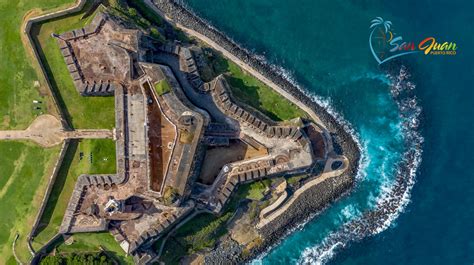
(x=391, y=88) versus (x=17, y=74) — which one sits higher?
(x=391, y=88)

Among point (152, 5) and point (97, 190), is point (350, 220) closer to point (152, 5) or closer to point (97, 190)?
point (97, 190)

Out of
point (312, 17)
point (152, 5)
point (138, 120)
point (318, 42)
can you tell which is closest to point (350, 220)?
point (318, 42)

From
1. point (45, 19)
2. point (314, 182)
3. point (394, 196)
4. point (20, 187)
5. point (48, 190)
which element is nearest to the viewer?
point (45, 19)

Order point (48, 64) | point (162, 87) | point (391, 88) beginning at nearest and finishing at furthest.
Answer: point (162, 87)
point (48, 64)
point (391, 88)

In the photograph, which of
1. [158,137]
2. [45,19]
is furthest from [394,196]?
[45,19]

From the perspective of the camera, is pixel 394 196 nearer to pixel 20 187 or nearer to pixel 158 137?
pixel 158 137

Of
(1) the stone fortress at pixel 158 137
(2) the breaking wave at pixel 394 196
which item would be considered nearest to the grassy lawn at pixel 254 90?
(1) the stone fortress at pixel 158 137
